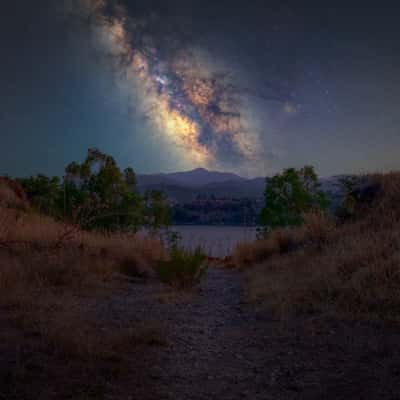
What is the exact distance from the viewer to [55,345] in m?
Answer: 3.11

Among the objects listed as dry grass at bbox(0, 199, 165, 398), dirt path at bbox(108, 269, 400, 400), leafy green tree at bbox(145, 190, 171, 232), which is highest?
leafy green tree at bbox(145, 190, 171, 232)

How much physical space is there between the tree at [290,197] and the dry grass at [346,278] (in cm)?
654

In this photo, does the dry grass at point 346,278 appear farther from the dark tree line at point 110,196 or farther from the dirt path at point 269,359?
the dark tree line at point 110,196

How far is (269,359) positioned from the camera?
3361 millimetres

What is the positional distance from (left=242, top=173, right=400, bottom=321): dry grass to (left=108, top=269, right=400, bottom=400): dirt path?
421mm

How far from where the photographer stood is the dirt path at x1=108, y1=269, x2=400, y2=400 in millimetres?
2621

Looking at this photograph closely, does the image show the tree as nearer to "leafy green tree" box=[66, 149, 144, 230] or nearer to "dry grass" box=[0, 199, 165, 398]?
"leafy green tree" box=[66, 149, 144, 230]

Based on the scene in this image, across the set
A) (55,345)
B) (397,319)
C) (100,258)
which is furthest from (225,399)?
(100,258)

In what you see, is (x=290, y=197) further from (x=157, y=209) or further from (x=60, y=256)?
(x=60, y=256)

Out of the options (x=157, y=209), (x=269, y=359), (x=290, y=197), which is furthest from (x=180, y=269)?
(x=290, y=197)

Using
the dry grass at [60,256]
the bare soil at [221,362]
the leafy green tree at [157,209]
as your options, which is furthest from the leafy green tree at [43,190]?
the bare soil at [221,362]

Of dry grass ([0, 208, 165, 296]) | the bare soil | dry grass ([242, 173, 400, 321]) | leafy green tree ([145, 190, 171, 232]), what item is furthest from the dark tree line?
the bare soil

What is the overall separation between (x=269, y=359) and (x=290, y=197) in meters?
12.7

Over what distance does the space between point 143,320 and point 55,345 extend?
1.39m
